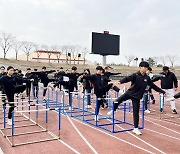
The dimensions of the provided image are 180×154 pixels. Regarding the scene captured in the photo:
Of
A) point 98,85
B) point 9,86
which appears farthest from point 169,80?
point 9,86

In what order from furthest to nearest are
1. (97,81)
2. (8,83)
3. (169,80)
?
(169,80) < (97,81) < (8,83)

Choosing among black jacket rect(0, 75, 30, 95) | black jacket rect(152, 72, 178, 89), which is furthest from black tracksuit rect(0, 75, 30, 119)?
black jacket rect(152, 72, 178, 89)

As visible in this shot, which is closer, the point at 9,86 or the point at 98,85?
the point at 9,86

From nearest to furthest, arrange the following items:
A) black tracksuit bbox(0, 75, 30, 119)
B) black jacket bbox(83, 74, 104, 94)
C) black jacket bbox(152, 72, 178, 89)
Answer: black tracksuit bbox(0, 75, 30, 119) < black jacket bbox(83, 74, 104, 94) < black jacket bbox(152, 72, 178, 89)

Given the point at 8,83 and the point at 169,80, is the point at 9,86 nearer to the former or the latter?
the point at 8,83

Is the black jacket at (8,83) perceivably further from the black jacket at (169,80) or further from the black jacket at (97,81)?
the black jacket at (169,80)

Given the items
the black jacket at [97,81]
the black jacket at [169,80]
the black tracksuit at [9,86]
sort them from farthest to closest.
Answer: the black jacket at [169,80], the black jacket at [97,81], the black tracksuit at [9,86]

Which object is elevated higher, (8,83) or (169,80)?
(169,80)

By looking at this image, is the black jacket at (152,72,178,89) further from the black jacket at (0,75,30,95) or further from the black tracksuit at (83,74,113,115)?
the black jacket at (0,75,30,95)

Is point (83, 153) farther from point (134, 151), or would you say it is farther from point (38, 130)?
point (38, 130)

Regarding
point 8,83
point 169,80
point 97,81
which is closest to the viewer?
point 8,83

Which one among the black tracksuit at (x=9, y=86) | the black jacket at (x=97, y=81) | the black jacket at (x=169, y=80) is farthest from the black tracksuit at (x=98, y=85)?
the black jacket at (x=169, y=80)

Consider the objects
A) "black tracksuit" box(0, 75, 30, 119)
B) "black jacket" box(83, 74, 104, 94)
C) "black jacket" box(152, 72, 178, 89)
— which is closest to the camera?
"black tracksuit" box(0, 75, 30, 119)

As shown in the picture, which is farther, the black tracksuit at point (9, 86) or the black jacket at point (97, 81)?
the black jacket at point (97, 81)
